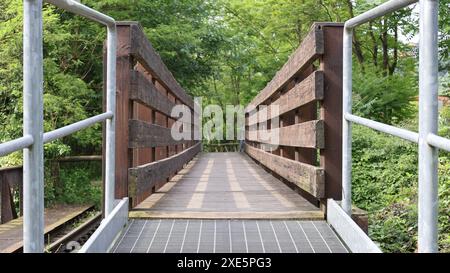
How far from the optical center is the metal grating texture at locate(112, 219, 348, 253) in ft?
8.03

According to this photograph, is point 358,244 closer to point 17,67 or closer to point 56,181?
point 17,67

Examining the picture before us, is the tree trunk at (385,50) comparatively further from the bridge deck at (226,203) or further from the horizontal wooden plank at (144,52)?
the horizontal wooden plank at (144,52)

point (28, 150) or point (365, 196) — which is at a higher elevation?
point (28, 150)

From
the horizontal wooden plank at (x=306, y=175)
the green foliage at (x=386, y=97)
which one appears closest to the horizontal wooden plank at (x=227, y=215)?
the horizontal wooden plank at (x=306, y=175)

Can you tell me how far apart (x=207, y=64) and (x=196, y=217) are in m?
11.3

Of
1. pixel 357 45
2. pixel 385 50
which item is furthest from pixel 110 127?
pixel 357 45

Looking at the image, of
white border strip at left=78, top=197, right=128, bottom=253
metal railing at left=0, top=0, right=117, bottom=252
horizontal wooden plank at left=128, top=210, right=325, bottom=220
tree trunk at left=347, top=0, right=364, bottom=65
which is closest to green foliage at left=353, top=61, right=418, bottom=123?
tree trunk at left=347, top=0, right=364, bottom=65

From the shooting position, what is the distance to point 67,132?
6.42 feet

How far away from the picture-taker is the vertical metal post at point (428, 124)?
1.52m

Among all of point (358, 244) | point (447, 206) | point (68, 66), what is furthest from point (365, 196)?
point (68, 66)

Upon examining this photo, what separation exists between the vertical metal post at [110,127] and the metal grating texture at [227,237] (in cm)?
22

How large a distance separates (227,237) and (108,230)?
59 centimetres

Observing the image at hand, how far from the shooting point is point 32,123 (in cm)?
155

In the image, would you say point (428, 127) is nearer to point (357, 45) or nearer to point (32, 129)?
point (32, 129)
